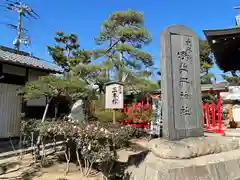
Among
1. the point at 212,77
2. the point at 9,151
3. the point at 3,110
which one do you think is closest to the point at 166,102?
the point at 9,151

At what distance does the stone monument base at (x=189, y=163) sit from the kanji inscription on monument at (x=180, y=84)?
300 mm

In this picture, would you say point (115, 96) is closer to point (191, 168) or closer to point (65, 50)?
point (191, 168)

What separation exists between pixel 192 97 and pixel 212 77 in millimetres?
17600

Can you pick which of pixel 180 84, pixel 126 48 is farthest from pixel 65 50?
pixel 180 84

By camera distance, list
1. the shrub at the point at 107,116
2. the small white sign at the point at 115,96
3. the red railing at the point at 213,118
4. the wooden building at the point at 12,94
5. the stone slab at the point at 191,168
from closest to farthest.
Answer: the stone slab at the point at 191,168, the red railing at the point at 213,118, the small white sign at the point at 115,96, the wooden building at the point at 12,94, the shrub at the point at 107,116

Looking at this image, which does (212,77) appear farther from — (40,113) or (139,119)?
(40,113)

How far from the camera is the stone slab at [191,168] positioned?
11.1 ft

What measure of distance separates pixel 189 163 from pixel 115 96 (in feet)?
15.3

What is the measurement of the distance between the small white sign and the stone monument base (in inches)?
149

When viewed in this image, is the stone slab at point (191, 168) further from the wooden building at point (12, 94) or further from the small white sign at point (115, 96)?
the wooden building at point (12, 94)

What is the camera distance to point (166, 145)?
3.90 m

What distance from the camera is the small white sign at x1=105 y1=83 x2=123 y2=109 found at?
312 inches

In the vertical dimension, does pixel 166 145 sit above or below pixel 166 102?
below

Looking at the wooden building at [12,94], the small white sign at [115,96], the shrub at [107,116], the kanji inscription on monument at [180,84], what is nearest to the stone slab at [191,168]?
the kanji inscription on monument at [180,84]
